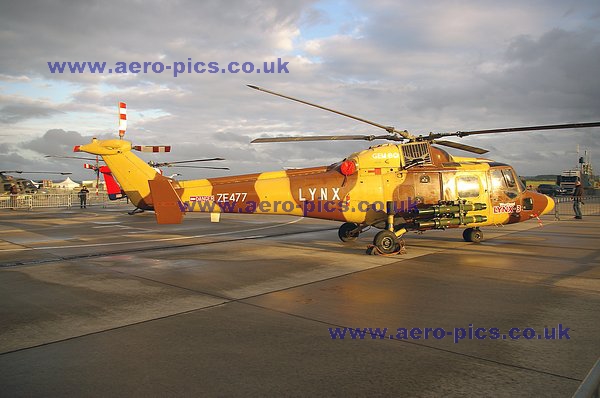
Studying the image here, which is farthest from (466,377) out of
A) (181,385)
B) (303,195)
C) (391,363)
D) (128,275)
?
(303,195)

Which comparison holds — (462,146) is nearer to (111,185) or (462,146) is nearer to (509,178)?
(509,178)

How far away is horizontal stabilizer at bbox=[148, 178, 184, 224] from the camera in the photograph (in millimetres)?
11789

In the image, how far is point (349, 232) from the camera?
14117mm

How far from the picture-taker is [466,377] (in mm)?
4191

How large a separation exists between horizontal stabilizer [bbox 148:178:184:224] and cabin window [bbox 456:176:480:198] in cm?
831

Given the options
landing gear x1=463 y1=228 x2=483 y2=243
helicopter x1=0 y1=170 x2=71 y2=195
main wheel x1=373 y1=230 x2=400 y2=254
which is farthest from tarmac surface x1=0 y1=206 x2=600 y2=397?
helicopter x1=0 y1=170 x2=71 y2=195

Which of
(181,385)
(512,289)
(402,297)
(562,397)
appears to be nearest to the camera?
(562,397)

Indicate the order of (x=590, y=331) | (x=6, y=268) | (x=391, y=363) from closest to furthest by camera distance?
(x=391, y=363), (x=590, y=331), (x=6, y=268)

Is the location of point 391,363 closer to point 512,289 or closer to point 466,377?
point 466,377

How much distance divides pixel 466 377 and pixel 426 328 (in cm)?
143

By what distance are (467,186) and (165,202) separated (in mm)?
9010

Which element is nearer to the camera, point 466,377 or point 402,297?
point 466,377

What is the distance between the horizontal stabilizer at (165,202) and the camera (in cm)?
1179

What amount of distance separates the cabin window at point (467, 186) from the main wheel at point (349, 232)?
3.53 m
